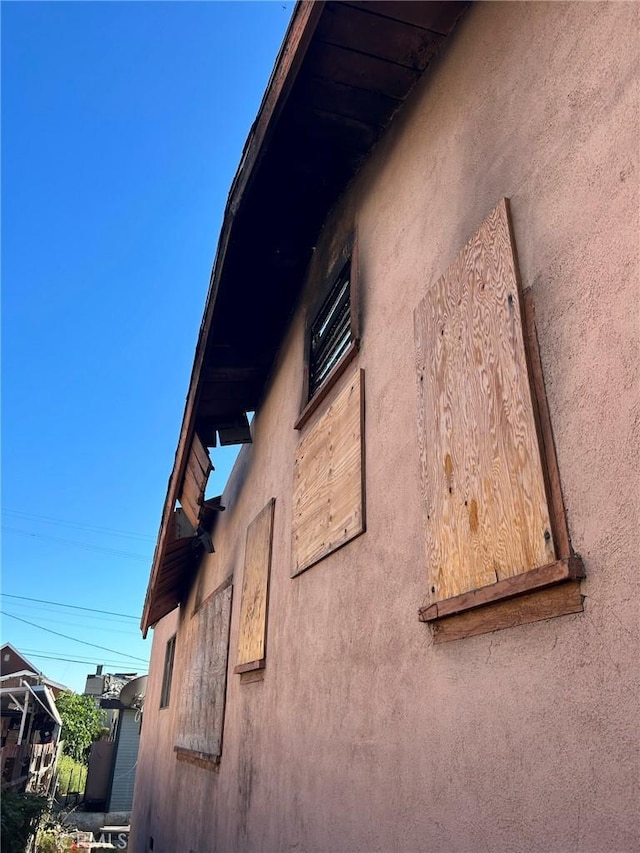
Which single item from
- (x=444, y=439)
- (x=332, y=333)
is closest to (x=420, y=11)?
(x=332, y=333)

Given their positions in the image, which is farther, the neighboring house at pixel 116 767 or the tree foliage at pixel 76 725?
the tree foliage at pixel 76 725

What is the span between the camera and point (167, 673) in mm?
10516

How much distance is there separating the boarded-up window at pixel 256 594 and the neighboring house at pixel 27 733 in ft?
22.7

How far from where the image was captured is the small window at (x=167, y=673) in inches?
392

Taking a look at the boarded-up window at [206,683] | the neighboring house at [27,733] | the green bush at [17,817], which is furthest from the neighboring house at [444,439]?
the neighboring house at [27,733]

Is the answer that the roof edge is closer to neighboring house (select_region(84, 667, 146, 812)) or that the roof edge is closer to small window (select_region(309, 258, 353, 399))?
small window (select_region(309, 258, 353, 399))

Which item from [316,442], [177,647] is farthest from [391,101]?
[177,647]

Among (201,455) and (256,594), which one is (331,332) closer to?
(256,594)

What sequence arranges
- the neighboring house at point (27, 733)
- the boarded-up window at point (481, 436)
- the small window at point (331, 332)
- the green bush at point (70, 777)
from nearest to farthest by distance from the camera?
the boarded-up window at point (481, 436)
the small window at point (331, 332)
the neighboring house at point (27, 733)
the green bush at point (70, 777)

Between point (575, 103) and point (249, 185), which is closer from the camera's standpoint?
point (575, 103)

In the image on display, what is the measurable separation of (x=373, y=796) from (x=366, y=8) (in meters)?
3.39

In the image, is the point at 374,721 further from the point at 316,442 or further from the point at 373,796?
the point at 316,442

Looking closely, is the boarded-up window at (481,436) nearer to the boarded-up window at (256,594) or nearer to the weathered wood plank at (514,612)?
the weathered wood plank at (514,612)

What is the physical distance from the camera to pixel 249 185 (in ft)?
12.3
